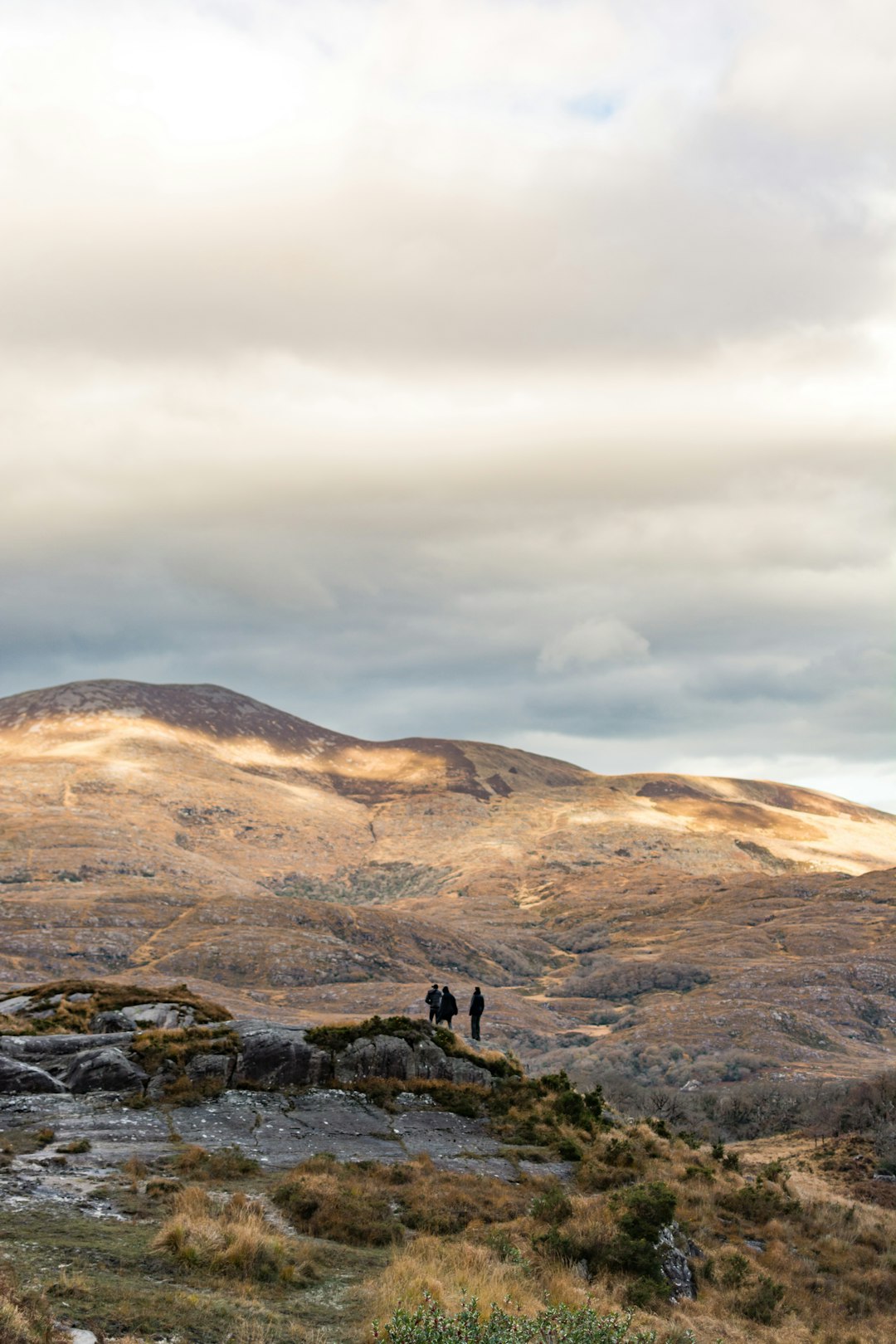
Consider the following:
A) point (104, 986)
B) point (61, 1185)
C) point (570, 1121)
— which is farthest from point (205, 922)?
point (61, 1185)

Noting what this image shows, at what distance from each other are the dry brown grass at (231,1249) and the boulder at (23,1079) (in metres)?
11.2

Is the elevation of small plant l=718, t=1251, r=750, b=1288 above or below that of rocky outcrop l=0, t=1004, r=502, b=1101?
below

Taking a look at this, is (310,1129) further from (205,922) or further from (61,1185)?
(205,922)

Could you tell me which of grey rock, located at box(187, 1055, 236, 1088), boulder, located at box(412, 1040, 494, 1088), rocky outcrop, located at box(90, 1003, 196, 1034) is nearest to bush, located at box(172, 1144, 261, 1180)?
grey rock, located at box(187, 1055, 236, 1088)

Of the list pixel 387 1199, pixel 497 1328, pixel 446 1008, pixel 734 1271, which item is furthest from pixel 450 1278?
pixel 446 1008

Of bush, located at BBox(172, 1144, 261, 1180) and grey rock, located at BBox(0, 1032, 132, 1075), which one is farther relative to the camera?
grey rock, located at BBox(0, 1032, 132, 1075)

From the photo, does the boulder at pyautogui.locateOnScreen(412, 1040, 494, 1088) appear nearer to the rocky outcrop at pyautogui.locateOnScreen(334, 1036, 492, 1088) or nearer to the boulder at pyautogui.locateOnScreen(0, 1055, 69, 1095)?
the rocky outcrop at pyautogui.locateOnScreen(334, 1036, 492, 1088)

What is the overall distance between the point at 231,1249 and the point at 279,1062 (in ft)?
48.3

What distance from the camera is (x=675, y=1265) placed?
19266mm

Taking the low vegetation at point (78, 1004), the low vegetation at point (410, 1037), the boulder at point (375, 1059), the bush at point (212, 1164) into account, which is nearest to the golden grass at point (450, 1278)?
the bush at point (212, 1164)

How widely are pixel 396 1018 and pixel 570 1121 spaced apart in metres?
6.66

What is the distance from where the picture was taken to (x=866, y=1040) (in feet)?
362

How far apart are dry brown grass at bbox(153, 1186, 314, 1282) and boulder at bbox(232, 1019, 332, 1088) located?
12.3 m

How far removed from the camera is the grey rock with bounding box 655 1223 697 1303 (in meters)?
18.7
